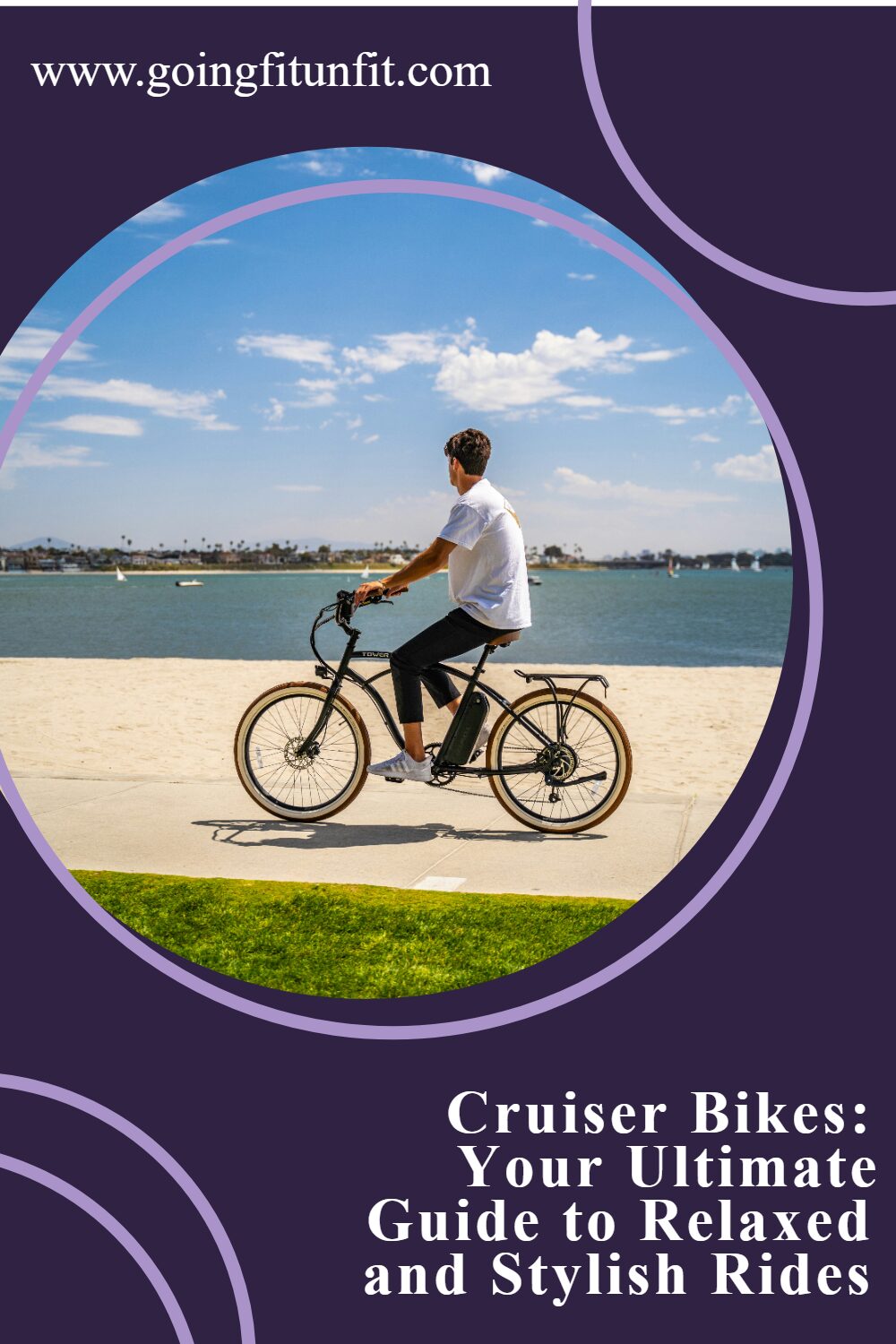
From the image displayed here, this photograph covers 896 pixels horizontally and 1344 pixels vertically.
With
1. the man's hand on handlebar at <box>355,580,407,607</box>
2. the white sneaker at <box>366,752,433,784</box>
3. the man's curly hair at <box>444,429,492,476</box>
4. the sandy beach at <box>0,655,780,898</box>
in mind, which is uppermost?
the man's curly hair at <box>444,429,492,476</box>

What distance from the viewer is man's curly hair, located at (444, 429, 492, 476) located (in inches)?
231

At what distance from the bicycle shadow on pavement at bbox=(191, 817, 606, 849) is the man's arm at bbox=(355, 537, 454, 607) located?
4.14 feet

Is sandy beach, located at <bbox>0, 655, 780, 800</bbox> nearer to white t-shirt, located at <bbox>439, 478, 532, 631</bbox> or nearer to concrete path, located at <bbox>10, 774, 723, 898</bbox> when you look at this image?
concrete path, located at <bbox>10, 774, 723, 898</bbox>

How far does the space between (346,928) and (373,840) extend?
138 centimetres

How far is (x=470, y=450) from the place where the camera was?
5902mm

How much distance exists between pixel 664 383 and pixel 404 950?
14155 centimetres

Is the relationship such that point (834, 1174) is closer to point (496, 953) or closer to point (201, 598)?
point (496, 953)

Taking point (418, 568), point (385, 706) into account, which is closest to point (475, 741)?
point (385, 706)

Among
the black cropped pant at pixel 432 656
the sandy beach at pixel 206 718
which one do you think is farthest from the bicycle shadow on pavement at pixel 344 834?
the sandy beach at pixel 206 718

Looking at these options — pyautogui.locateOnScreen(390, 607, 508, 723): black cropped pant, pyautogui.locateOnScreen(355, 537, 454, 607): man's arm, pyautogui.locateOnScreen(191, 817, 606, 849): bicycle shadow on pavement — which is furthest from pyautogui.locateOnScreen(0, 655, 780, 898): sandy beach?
pyautogui.locateOnScreen(355, 537, 454, 607): man's arm

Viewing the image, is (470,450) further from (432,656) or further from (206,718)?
(206,718)

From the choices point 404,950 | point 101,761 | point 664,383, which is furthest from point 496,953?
point 664,383

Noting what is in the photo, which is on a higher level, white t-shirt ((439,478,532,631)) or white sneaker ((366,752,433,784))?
white t-shirt ((439,478,532,631))

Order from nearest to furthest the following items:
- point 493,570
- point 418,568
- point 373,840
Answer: point 418,568, point 493,570, point 373,840
